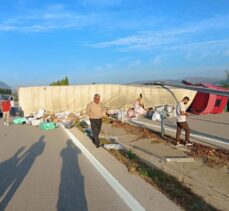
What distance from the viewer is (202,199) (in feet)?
20.1

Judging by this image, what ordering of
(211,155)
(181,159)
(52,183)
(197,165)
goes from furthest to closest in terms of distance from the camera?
1. (211,155)
2. (181,159)
3. (197,165)
4. (52,183)

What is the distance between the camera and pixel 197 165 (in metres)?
8.84

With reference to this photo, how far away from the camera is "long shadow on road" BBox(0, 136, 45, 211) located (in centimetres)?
671

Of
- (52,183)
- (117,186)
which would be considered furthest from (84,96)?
(117,186)

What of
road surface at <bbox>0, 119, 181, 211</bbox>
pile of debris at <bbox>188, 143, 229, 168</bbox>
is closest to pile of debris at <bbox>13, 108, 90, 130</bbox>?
road surface at <bbox>0, 119, 181, 211</bbox>

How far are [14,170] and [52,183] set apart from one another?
1815 millimetres

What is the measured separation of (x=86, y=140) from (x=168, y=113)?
11199 mm

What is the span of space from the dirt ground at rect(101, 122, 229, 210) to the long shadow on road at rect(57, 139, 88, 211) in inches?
73.7

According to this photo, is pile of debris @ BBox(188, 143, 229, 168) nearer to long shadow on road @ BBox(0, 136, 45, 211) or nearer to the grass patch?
the grass patch

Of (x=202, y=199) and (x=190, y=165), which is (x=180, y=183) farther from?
(x=190, y=165)

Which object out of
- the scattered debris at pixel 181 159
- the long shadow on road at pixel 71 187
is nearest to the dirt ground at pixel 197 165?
the scattered debris at pixel 181 159

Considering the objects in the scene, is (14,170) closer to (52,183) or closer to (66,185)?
(52,183)

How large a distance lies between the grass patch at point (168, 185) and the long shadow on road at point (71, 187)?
1.23 meters

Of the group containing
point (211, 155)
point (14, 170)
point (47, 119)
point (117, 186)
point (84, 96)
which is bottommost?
point (47, 119)
